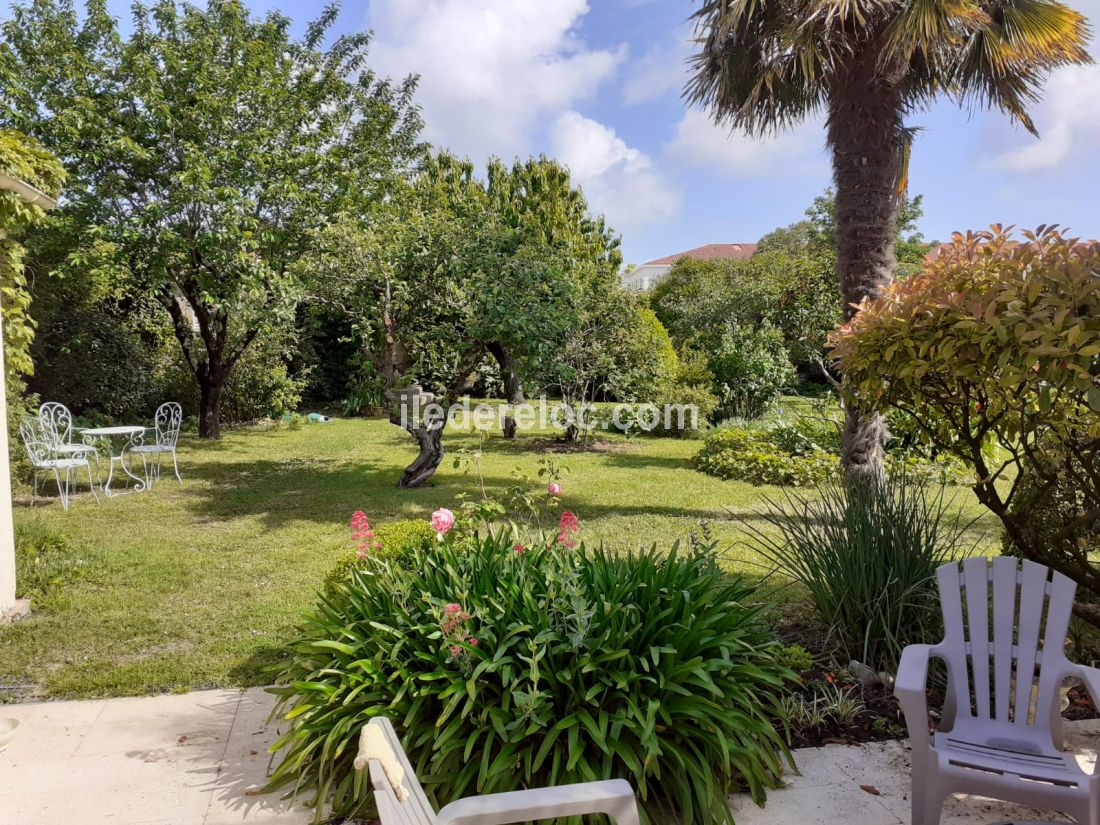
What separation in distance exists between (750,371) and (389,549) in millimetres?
11207

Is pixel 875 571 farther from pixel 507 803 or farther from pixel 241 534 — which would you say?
pixel 241 534

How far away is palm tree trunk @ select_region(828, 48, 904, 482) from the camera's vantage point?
6242 mm

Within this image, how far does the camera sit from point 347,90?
1266 centimetres

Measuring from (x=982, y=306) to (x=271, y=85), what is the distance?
37.8ft

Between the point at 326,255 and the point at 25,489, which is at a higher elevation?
the point at 326,255

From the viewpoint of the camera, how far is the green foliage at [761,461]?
9164 millimetres

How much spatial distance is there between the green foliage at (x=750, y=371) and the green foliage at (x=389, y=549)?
35.4 ft

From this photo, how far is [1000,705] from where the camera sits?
7.93ft

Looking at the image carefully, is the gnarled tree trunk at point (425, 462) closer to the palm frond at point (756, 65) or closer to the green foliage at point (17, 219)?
the green foliage at point (17, 219)

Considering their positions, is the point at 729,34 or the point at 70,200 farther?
the point at 70,200

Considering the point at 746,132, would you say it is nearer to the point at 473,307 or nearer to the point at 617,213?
the point at 473,307

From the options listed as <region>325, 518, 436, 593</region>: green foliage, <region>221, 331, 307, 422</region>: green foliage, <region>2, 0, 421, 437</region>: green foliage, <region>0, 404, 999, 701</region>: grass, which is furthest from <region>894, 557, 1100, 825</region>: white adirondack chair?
<region>221, 331, 307, 422</region>: green foliage

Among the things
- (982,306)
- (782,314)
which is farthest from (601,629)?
(782,314)

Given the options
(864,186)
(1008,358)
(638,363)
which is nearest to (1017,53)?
(864,186)
